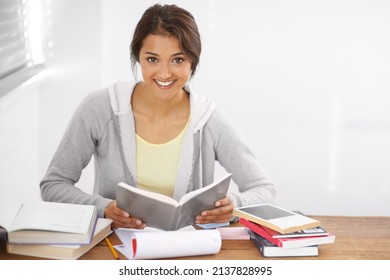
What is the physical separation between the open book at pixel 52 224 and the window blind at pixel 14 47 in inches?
18.1

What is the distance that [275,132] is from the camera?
73.1 inches

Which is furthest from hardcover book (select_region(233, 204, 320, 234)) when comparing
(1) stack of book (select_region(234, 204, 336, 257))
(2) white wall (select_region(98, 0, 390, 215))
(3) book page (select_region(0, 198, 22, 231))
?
(3) book page (select_region(0, 198, 22, 231))

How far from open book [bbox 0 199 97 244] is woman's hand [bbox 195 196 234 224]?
0.31m

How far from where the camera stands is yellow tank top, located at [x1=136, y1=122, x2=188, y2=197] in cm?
185

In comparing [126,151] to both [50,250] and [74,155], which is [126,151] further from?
[50,250]

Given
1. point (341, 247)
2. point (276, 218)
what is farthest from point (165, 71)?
point (341, 247)

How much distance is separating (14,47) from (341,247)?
3.77 ft

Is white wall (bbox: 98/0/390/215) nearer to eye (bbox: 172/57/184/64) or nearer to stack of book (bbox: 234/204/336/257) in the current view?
eye (bbox: 172/57/184/64)

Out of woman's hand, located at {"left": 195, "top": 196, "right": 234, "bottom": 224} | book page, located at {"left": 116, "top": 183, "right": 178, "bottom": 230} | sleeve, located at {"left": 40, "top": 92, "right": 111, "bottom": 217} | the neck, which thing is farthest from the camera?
the neck

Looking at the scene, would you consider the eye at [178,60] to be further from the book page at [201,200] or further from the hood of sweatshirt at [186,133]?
the book page at [201,200]

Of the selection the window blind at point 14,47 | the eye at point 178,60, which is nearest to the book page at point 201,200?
the eye at point 178,60

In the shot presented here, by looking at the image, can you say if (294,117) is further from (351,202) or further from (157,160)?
(157,160)

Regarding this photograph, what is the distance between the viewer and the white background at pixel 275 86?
1.80 metres

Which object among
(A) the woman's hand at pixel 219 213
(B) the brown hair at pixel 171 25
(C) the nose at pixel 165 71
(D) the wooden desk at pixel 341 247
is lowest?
(D) the wooden desk at pixel 341 247
